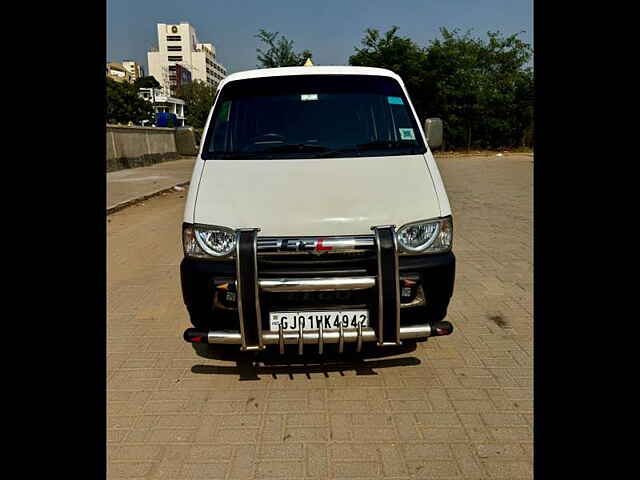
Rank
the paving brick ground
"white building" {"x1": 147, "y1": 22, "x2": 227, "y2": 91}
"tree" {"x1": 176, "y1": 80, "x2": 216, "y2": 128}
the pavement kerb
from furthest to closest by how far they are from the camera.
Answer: "white building" {"x1": 147, "y1": 22, "x2": 227, "y2": 91}, "tree" {"x1": 176, "y1": 80, "x2": 216, "y2": 128}, the pavement kerb, the paving brick ground

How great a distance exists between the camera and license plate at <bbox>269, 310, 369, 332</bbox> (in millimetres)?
3264

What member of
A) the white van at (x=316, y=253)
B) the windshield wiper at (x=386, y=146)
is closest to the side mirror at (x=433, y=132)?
the windshield wiper at (x=386, y=146)

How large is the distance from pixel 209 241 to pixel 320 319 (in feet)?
2.78

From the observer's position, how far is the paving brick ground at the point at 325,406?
2754 millimetres

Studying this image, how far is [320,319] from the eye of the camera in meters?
3.27

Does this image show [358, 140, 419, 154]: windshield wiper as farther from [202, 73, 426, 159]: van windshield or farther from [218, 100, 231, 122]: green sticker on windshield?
[218, 100, 231, 122]: green sticker on windshield

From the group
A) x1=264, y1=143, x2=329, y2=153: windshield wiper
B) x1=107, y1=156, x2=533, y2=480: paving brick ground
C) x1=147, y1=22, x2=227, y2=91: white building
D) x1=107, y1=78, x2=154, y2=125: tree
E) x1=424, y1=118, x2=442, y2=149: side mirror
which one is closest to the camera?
x1=107, y1=156, x2=533, y2=480: paving brick ground

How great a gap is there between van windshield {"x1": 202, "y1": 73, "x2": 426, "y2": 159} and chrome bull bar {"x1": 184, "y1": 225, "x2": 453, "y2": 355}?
4.04 ft

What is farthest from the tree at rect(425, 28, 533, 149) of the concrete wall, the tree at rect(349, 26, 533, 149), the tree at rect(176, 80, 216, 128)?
the tree at rect(176, 80, 216, 128)

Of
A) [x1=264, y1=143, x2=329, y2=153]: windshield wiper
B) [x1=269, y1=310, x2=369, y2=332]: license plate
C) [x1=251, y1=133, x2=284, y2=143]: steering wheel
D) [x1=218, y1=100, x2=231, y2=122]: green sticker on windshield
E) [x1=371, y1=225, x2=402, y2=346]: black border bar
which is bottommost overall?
[x1=269, y1=310, x2=369, y2=332]: license plate

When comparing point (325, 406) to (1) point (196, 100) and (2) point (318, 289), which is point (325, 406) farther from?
(1) point (196, 100)
